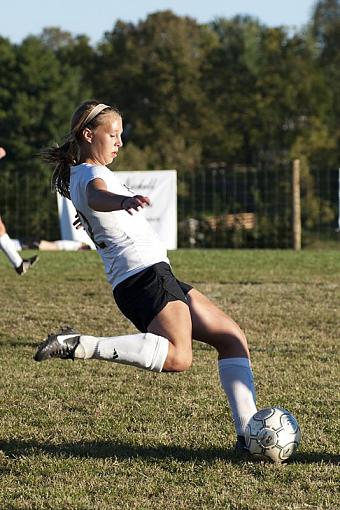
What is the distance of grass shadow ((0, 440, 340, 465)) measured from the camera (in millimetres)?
4969

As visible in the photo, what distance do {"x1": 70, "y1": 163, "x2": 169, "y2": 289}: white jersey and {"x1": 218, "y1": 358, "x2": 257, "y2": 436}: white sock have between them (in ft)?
2.33

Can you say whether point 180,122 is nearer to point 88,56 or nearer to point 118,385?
point 88,56

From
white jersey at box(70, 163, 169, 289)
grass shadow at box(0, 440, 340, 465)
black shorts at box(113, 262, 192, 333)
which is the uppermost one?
white jersey at box(70, 163, 169, 289)

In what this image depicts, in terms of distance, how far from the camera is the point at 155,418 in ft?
19.5

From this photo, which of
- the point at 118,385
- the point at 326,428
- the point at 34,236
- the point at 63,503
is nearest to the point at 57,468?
the point at 63,503

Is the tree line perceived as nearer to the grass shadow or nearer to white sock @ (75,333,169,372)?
the grass shadow

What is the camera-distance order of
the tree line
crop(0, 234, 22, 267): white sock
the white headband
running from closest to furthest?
the white headband, crop(0, 234, 22, 267): white sock, the tree line

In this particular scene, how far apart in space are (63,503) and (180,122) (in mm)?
47304

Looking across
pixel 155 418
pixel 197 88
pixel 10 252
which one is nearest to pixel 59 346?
pixel 155 418

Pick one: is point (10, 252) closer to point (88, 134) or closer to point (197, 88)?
point (88, 134)

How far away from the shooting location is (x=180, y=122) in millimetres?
50906

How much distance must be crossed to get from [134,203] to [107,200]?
0.74ft

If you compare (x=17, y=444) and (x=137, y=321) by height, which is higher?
(x=137, y=321)

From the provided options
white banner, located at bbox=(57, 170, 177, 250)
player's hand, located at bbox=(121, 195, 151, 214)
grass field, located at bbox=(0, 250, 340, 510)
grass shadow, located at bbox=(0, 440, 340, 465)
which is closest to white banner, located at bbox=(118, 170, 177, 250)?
white banner, located at bbox=(57, 170, 177, 250)
